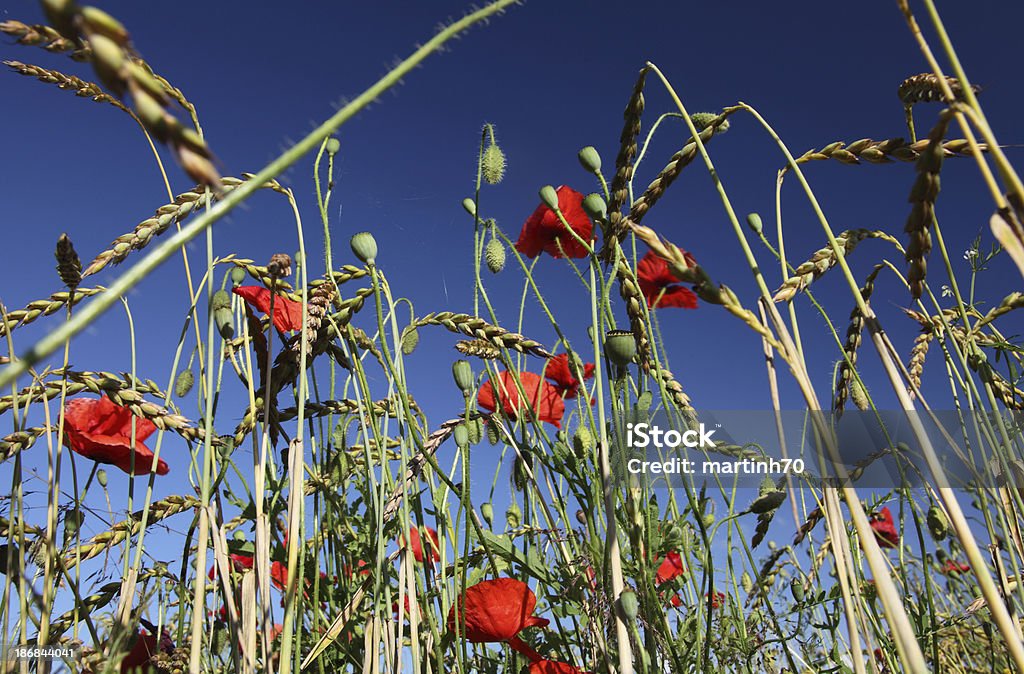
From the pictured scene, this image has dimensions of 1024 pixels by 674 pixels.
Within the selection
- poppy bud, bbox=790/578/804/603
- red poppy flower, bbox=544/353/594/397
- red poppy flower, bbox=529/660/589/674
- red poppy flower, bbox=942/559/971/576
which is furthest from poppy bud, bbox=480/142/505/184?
red poppy flower, bbox=942/559/971/576

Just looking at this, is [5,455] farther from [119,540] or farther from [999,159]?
[999,159]

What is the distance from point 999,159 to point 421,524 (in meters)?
1.06

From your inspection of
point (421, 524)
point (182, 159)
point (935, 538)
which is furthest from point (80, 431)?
point (935, 538)

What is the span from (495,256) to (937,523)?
3.71 ft

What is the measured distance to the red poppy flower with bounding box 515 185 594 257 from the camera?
195 cm

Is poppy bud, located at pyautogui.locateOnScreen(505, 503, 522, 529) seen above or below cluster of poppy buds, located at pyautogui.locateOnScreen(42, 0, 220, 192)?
above

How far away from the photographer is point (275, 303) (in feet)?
4.85

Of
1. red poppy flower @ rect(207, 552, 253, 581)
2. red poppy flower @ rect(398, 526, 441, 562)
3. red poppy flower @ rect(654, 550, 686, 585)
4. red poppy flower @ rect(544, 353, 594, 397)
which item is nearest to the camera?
red poppy flower @ rect(398, 526, 441, 562)

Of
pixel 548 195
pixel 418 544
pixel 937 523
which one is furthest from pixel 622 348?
pixel 418 544

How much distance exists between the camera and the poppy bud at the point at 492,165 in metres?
1.78

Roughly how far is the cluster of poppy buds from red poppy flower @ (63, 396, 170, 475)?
143 cm

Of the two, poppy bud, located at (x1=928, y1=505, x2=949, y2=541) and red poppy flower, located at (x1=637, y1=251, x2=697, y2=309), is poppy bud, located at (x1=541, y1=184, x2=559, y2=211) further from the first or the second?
poppy bud, located at (x1=928, y1=505, x2=949, y2=541)

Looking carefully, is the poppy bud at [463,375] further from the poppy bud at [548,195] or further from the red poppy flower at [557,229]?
the red poppy flower at [557,229]

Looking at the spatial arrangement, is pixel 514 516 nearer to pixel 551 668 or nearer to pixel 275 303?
pixel 551 668
